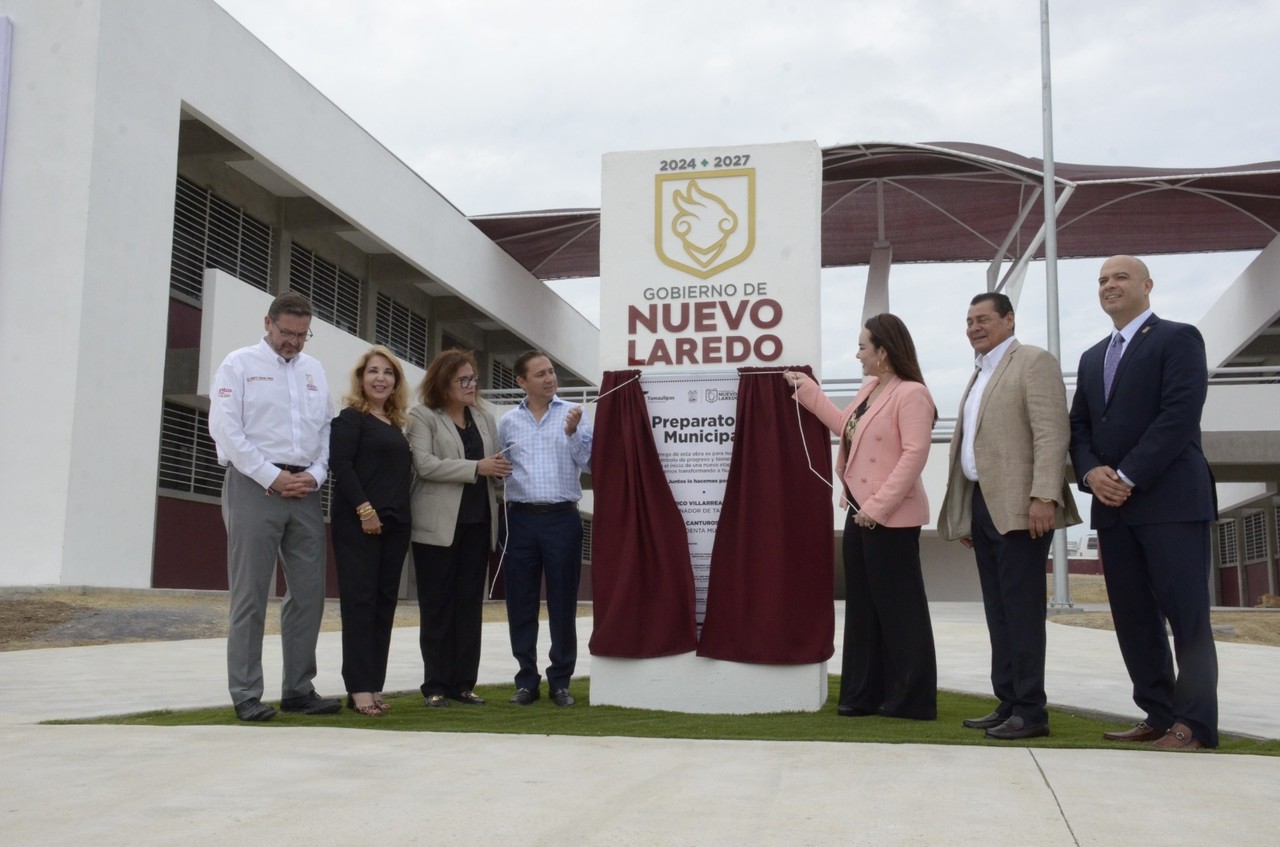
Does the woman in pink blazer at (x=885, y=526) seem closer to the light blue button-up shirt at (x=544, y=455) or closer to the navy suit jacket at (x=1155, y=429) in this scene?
the navy suit jacket at (x=1155, y=429)

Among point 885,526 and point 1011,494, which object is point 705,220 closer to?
point 885,526

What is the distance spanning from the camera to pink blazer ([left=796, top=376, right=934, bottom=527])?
210 inches

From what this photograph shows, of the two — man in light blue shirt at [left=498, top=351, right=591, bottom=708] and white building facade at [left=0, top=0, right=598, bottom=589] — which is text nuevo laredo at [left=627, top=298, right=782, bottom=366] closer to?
man in light blue shirt at [left=498, top=351, right=591, bottom=708]

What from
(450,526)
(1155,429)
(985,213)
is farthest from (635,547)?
(985,213)

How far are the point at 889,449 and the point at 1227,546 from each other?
38.1 meters

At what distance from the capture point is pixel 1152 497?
14.9 feet

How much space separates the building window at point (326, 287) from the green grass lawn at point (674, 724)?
1556cm

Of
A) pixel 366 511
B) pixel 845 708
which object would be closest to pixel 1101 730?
pixel 845 708

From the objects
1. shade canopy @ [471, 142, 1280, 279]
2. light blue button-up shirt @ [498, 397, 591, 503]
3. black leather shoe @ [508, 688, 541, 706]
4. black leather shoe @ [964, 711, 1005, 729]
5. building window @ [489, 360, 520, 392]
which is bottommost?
black leather shoe @ [508, 688, 541, 706]

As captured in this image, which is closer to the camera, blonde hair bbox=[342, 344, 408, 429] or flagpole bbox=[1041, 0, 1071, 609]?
blonde hair bbox=[342, 344, 408, 429]

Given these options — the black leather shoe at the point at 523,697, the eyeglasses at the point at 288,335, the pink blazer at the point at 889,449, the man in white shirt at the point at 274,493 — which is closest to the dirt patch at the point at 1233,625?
the pink blazer at the point at 889,449

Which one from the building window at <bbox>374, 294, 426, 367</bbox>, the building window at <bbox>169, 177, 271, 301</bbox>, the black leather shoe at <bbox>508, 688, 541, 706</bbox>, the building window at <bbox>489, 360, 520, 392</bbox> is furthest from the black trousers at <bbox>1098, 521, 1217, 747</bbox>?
the building window at <bbox>489, 360, 520, 392</bbox>

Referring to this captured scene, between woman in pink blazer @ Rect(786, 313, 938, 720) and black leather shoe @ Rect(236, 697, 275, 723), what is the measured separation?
8.31 feet

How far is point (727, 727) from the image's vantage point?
494 cm
